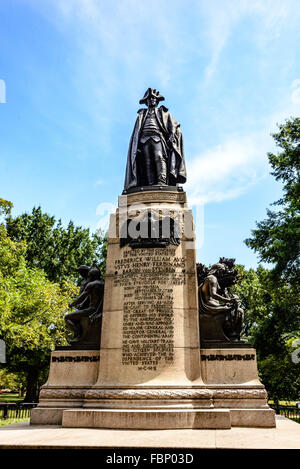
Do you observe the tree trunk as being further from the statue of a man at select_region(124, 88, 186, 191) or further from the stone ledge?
the stone ledge

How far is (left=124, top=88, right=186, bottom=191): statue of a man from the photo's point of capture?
12.4m

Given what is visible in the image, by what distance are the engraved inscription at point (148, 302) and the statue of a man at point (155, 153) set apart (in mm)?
2960

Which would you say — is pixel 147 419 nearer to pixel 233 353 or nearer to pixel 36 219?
pixel 233 353

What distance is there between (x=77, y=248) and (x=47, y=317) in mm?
17485

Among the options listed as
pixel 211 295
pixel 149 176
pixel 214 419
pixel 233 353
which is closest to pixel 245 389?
pixel 233 353

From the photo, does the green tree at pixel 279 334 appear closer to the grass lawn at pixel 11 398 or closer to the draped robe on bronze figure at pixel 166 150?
the draped robe on bronze figure at pixel 166 150

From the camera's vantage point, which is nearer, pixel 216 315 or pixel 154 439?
pixel 154 439

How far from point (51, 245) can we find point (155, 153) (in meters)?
31.2

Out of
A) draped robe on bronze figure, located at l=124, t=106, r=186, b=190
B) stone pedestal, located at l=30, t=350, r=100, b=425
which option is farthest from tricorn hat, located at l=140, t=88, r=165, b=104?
stone pedestal, located at l=30, t=350, r=100, b=425

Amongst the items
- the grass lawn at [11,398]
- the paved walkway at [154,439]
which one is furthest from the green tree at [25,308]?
the grass lawn at [11,398]

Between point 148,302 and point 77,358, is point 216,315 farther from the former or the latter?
point 77,358

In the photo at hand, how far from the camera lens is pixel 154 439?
6.29 m

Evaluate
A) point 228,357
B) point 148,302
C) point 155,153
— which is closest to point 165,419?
point 228,357

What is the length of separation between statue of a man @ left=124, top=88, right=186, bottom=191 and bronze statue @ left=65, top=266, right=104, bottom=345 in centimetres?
343
